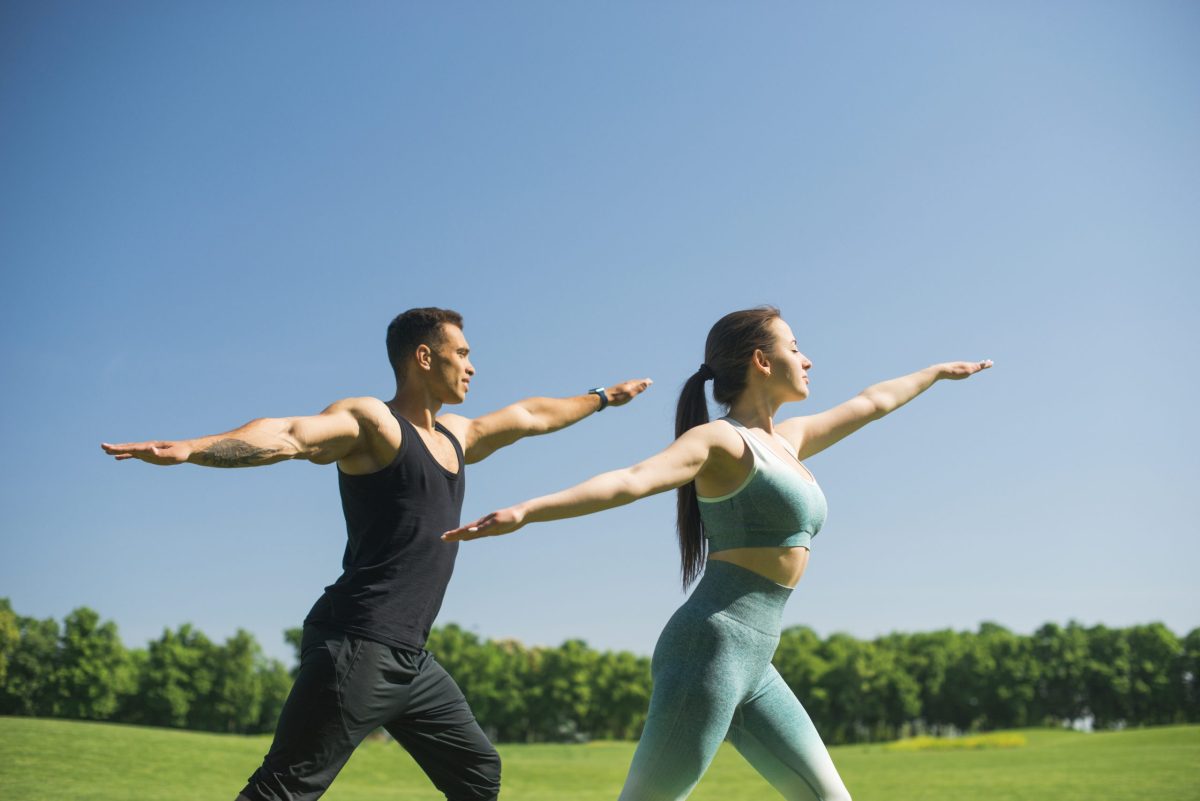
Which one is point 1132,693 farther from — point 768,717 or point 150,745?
point 768,717

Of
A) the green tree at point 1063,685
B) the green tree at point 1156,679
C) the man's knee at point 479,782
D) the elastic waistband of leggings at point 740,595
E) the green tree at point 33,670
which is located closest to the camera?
the elastic waistband of leggings at point 740,595

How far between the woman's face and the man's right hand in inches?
104

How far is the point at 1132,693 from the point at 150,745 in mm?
80448

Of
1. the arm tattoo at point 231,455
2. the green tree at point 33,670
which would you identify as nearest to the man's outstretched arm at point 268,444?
the arm tattoo at point 231,455

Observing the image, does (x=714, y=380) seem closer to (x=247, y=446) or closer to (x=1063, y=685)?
(x=247, y=446)

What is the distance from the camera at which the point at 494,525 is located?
10.2 feet

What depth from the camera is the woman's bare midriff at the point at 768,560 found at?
4.23 m

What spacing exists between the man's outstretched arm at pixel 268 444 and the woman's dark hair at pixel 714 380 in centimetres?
156

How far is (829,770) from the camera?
436cm

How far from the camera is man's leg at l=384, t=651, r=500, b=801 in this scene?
4922 millimetres

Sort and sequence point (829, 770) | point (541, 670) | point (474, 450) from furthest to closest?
point (541, 670)
point (474, 450)
point (829, 770)

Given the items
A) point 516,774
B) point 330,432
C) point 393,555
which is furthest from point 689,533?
point 516,774

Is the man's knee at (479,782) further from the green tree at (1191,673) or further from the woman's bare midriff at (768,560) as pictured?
the green tree at (1191,673)

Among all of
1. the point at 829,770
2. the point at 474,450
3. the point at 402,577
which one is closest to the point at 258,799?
the point at 402,577
